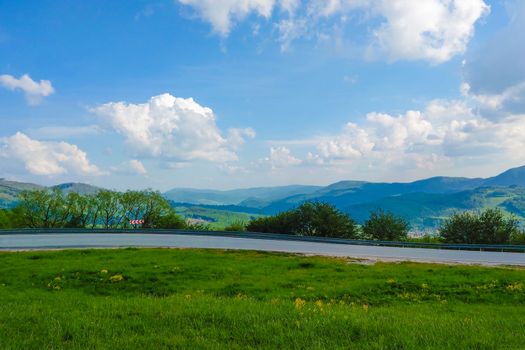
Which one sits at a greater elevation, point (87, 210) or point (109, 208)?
point (109, 208)

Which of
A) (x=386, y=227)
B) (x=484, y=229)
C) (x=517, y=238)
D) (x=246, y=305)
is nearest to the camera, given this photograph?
(x=246, y=305)

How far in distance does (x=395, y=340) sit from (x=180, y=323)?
4379 mm

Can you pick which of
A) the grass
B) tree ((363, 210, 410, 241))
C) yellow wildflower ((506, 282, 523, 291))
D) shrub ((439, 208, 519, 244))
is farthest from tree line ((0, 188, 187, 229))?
yellow wildflower ((506, 282, 523, 291))

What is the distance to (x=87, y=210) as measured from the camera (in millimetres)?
85875

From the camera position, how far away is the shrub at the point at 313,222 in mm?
57938

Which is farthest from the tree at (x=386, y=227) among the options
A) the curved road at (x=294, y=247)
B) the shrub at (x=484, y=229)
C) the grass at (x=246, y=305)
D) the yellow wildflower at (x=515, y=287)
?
the yellow wildflower at (x=515, y=287)

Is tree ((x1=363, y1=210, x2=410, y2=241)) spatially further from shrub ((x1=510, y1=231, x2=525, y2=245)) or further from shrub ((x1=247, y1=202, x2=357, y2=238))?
shrub ((x1=510, y1=231, x2=525, y2=245))

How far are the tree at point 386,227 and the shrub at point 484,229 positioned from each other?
6.04m

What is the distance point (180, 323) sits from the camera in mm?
8820

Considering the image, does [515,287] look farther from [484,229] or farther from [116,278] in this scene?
[484,229]

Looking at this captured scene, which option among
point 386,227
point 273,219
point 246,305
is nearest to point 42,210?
point 273,219

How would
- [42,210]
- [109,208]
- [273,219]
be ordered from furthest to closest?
[109,208]
[42,210]
[273,219]

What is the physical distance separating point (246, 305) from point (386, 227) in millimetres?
50660

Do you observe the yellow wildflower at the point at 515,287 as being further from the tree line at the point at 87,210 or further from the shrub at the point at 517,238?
the tree line at the point at 87,210
